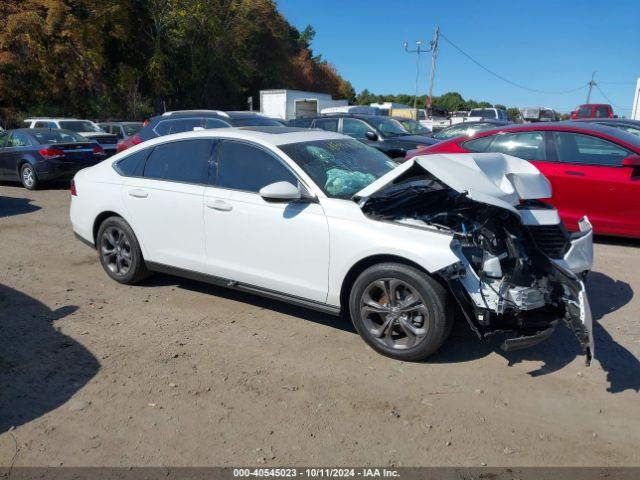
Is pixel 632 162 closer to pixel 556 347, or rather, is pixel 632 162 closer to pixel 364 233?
pixel 556 347

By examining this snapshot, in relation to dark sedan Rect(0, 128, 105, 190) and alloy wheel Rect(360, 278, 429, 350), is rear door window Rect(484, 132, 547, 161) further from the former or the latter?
dark sedan Rect(0, 128, 105, 190)

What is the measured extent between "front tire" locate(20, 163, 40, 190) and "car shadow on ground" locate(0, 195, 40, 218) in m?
0.94

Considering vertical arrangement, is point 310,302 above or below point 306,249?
below

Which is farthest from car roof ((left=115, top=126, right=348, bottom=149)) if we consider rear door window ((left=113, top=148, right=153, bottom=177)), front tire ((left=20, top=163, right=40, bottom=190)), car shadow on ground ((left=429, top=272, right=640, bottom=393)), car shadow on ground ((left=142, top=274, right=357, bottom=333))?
front tire ((left=20, top=163, right=40, bottom=190))

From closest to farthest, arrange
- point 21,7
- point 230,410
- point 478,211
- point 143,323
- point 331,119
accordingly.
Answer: point 230,410 → point 478,211 → point 143,323 → point 331,119 → point 21,7

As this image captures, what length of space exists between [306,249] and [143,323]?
167 centimetres

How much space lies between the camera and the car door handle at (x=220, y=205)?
14.4 feet

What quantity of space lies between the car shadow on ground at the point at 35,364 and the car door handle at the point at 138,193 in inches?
47.5

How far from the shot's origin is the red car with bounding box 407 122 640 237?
627 cm

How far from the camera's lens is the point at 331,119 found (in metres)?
12.3

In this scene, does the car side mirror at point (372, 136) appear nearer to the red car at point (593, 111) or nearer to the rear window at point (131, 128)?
the rear window at point (131, 128)

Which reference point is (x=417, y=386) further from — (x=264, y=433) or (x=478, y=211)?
(x=478, y=211)

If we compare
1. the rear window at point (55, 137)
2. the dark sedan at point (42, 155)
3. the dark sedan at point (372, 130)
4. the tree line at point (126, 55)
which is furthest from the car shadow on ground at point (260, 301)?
the tree line at point (126, 55)

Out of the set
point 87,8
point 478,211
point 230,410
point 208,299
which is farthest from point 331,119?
point 87,8
